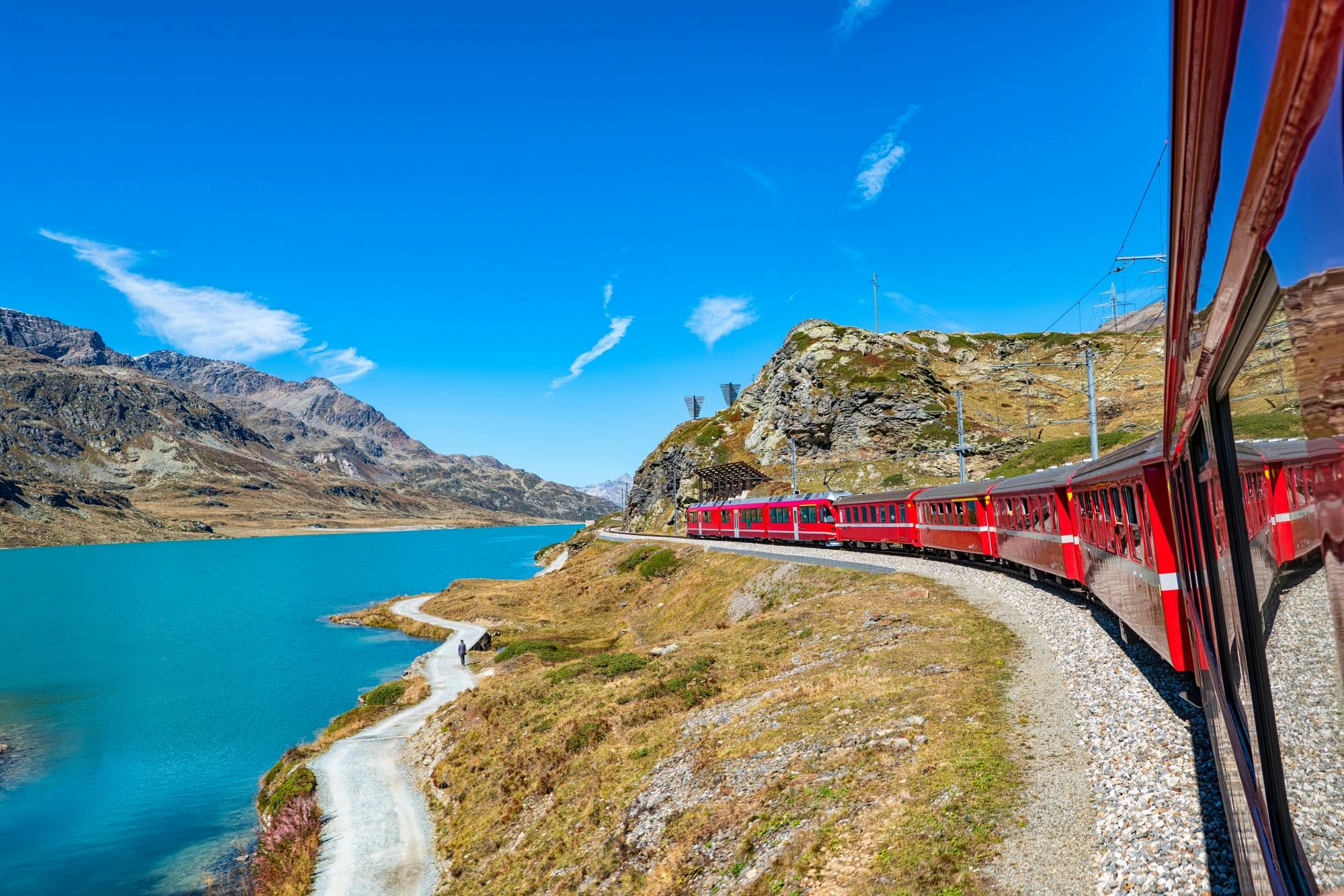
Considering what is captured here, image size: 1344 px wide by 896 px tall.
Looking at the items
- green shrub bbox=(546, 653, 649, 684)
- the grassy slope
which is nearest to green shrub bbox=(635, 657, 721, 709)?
the grassy slope

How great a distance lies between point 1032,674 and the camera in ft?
53.2

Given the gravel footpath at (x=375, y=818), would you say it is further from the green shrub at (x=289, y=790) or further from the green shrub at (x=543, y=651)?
the green shrub at (x=543, y=651)

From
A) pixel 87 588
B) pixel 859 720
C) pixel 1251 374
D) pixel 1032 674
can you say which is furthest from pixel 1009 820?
pixel 87 588

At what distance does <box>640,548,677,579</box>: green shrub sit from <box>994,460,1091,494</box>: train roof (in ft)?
114

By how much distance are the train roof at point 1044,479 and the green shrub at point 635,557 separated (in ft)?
137

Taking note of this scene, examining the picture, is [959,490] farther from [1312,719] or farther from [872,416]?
[872,416]

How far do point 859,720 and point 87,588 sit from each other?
131443mm

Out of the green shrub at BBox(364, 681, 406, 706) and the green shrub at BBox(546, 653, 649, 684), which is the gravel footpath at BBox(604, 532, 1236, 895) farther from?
the green shrub at BBox(364, 681, 406, 706)

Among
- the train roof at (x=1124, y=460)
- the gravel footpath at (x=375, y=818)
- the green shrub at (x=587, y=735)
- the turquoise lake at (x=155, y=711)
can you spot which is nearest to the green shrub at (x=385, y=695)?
the gravel footpath at (x=375, y=818)

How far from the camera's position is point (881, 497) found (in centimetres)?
4603

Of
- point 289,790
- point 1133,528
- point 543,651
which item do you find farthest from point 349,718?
point 1133,528

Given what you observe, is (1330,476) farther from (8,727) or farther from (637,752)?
(8,727)

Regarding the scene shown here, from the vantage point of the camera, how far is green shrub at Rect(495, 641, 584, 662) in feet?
137

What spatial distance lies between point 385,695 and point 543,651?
8546 millimetres
